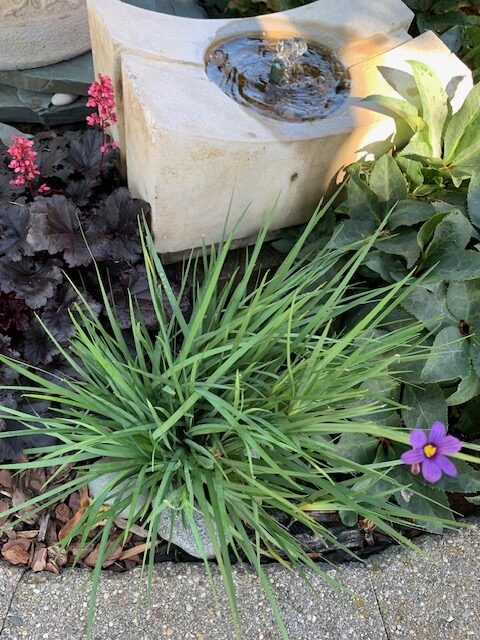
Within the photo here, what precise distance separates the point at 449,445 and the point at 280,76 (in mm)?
1181

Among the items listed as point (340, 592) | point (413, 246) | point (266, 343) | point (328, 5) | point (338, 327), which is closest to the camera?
point (266, 343)

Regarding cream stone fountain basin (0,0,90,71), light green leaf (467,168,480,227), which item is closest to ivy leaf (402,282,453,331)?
light green leaf (467,168,480,227)

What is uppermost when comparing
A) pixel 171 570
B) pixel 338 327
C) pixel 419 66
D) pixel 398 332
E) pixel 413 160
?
pixel 419 66

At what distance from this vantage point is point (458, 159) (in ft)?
5.84

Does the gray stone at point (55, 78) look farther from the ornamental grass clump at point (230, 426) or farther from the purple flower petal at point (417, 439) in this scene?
the purple flower petal at point (417, 439)

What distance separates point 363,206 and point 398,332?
A: 45 cm

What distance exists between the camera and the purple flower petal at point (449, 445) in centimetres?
126

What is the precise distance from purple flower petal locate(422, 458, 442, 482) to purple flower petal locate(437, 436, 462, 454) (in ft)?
0.10

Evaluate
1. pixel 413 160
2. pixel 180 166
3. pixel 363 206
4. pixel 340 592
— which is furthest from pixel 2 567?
pixel 413 160

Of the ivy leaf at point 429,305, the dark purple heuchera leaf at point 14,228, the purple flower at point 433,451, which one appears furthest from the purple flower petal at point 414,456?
the dark purple heuchera leaf at point 14,228

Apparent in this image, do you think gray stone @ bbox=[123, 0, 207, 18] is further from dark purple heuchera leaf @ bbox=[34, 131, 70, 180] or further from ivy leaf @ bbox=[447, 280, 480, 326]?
ivy leaf @ bbox=[447, 280, 480, 326]

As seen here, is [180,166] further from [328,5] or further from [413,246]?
[328,5]

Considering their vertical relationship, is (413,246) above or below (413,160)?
below

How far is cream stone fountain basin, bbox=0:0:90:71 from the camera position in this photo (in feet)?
7.59
